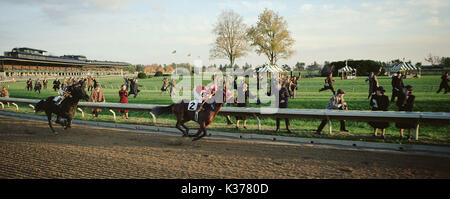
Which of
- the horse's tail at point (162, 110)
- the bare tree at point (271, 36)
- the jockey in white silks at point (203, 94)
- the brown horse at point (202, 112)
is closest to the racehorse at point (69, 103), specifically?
the horse's tail at point (162, 110)

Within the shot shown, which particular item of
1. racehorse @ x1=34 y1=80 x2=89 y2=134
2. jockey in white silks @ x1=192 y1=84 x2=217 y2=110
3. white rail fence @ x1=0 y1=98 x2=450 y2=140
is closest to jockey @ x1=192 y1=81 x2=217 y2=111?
jockey in white silks @ x1=192 y1=84 x2=217 y2=110

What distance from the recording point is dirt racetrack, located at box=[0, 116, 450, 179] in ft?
14.6

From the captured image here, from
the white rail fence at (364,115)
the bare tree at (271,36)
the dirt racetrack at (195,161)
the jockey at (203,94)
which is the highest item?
the bare tree at (271,36)

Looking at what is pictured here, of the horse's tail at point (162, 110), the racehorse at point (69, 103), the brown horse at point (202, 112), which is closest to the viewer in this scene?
the brown horse at point (202, 112)

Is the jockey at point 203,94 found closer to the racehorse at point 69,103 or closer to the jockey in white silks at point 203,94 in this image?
the jockey in white silks at point 203,94

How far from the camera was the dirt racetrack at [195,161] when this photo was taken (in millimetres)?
4449

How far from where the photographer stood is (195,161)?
5168 millimetres

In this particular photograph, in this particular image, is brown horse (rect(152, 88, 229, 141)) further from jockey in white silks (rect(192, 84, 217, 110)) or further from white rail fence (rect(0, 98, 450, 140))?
white rail fence (rect(0, 98, 450, 140))

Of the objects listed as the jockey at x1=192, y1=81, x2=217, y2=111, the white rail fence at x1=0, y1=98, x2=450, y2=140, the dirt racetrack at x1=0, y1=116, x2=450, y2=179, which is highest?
the jockey at x1=192, y1=81, x2=217, y2=111

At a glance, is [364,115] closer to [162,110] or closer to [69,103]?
[162,110]

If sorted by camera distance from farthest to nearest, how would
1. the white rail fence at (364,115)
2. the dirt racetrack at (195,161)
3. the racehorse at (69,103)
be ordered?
the racehorse at (69,103) < the white rail fence at (364,115) < the dirt racetrack at (195,161)

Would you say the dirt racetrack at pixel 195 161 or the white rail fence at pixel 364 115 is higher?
the white rail fence at pixel 364 115

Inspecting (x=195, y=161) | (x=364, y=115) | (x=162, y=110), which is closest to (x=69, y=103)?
(x=162, y=110)
